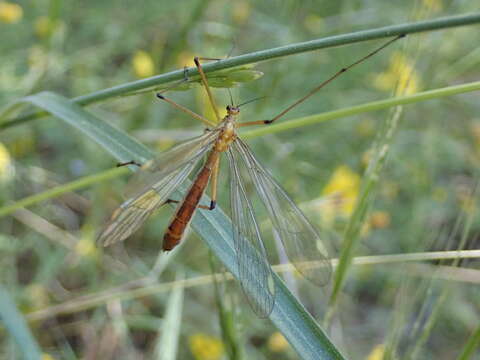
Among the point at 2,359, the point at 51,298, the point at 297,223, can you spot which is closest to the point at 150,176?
the point at 297,223

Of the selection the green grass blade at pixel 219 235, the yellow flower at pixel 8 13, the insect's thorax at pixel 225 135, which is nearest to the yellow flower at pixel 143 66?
the yellow flower at pixel 8 13

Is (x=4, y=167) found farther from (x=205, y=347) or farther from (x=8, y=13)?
(x=205, y=347)

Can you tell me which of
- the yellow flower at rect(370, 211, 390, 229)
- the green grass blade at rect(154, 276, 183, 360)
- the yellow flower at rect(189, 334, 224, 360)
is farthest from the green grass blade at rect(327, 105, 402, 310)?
the yellow flower at rect(370, 211, 390, 229)

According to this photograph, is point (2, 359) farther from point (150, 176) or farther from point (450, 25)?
point (450, 25)

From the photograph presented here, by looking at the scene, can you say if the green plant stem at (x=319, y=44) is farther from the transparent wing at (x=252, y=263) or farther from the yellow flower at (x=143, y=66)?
the yellow flower at (x=143, y=66)

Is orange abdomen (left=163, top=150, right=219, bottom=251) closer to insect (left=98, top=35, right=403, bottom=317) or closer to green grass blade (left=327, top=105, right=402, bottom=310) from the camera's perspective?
insect (left=98, top=35, right=403, bottom=317)

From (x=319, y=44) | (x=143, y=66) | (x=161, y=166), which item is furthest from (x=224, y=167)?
(x=319, y=44)
